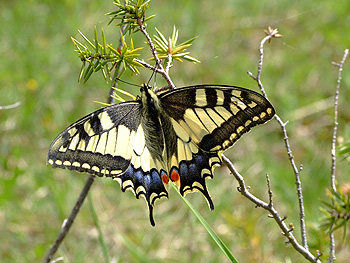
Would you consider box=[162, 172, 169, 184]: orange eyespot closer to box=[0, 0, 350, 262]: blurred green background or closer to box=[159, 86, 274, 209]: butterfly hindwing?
A: box=[159, 86, 274, 209]: butterfly hindwing

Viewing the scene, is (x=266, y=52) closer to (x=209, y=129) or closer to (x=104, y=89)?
(x=104, y=89)

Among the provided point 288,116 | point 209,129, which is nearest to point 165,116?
point 209,129

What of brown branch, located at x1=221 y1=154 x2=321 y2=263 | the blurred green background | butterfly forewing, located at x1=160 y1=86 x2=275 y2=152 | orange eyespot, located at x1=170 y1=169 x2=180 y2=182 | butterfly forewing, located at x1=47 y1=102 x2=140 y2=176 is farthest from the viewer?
the blurred green background

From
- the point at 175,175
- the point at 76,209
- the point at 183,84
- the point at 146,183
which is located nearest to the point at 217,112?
the point at 175,175

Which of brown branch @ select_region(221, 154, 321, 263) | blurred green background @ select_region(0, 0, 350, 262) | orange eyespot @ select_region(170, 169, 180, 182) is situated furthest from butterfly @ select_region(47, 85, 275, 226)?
blurred green background @ select_region(0, 0, 350, 262)

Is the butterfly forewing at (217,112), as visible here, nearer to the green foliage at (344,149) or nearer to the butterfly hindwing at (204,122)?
the butterfly hindwing at (204,122)
